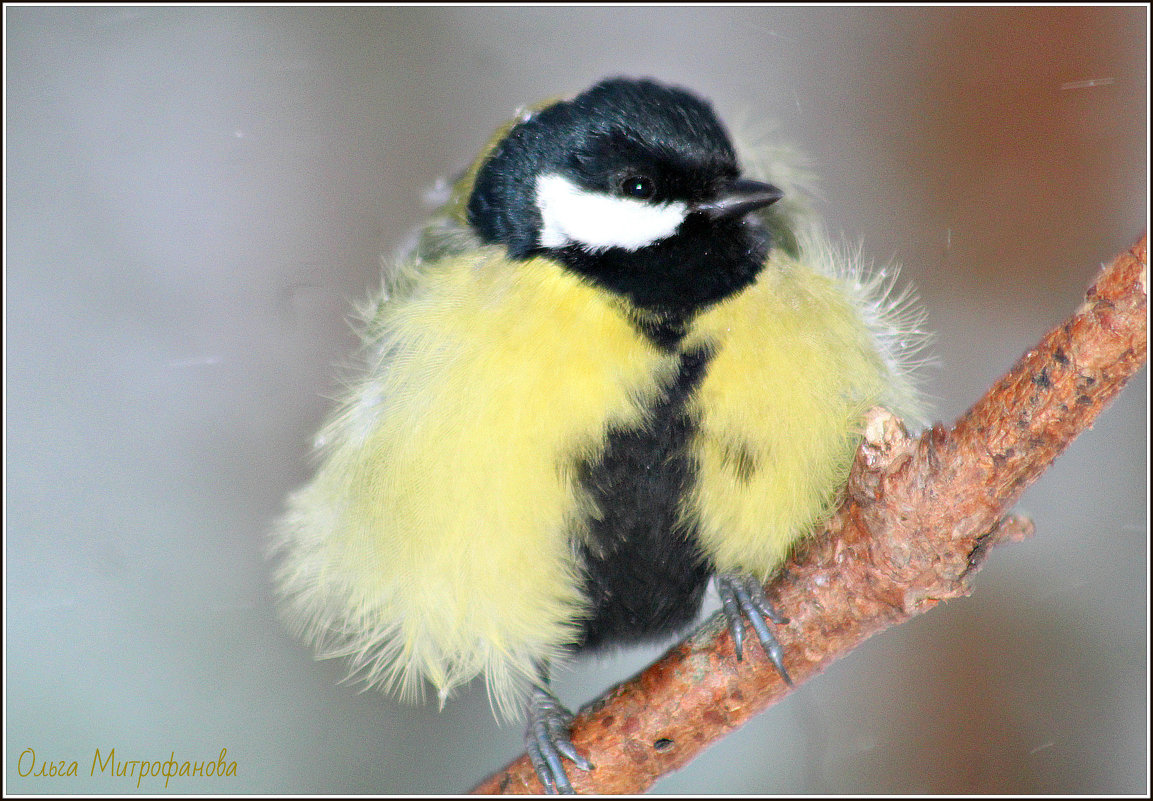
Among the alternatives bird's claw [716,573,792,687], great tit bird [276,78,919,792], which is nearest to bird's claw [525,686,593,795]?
great tit bird [276,78,919,792]

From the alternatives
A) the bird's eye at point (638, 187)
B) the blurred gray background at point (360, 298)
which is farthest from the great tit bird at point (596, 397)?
the blurred gray background at point (360, 298)

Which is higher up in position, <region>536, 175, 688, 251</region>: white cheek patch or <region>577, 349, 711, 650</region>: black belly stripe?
<region>536, 175, 688, 251</region>: white cheek patch

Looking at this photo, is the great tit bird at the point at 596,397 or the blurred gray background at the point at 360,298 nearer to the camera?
the great tit bird at the point at 596,397

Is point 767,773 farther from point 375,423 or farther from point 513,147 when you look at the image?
point 513,147

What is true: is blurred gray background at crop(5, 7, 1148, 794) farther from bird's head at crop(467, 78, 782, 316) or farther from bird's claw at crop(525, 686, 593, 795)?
bird's head at crop(467, 78, 782, 316)

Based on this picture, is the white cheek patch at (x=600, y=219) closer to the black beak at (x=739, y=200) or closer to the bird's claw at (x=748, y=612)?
the black beak at (x=739, y=200)

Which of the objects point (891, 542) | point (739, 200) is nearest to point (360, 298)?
point (739, 200)

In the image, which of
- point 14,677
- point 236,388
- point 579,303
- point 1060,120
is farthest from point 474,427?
point 1060,120
